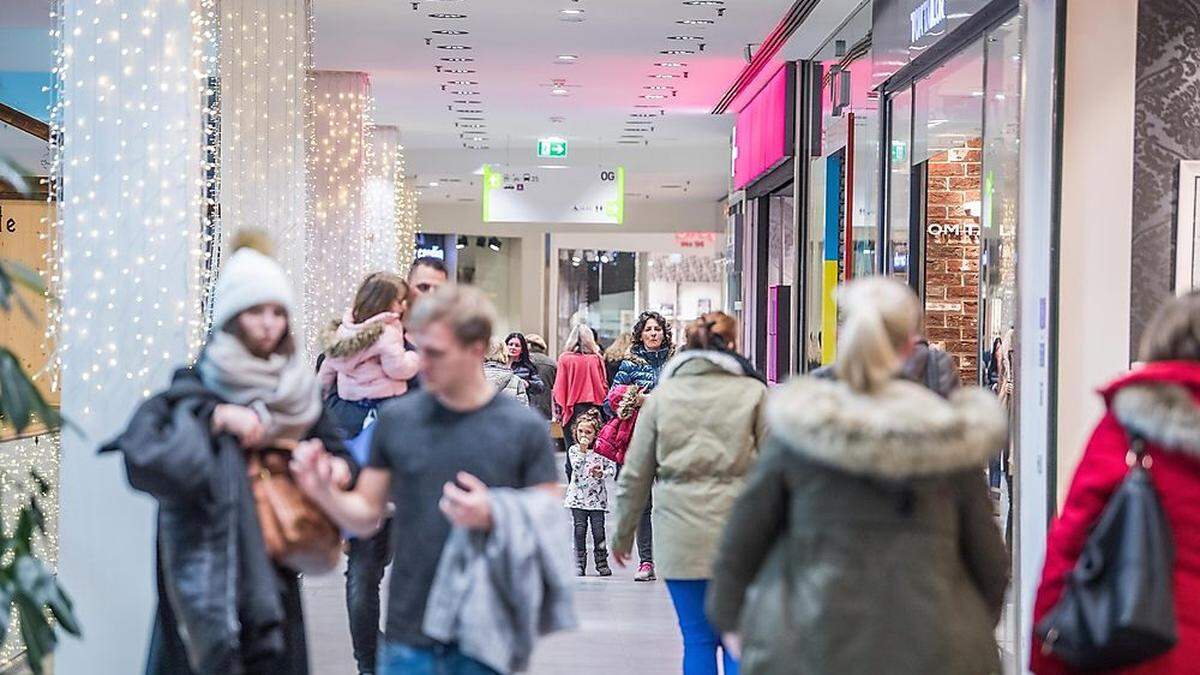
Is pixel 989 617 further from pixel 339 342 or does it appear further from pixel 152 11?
pixel 152 11

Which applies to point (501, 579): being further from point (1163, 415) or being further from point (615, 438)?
point (615, 438)

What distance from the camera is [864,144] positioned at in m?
11.2

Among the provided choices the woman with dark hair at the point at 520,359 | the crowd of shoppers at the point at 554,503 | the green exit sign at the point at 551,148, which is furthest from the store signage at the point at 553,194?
the crowd of shoppers at the point at 554,503

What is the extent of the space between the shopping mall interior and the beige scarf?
0.41 metres

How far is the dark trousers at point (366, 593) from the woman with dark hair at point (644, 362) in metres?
3.08

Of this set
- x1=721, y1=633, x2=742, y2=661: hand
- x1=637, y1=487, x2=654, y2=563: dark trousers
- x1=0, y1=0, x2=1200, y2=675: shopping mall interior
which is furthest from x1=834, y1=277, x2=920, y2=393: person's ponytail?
x1=637, y1=487, x2=654, y2=563: dark trousers

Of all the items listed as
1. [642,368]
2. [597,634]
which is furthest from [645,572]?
[597,634]

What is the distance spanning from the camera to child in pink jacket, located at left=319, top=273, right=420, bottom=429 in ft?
20.1

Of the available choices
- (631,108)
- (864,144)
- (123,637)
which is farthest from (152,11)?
(631,108)

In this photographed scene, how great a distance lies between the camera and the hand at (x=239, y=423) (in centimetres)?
369

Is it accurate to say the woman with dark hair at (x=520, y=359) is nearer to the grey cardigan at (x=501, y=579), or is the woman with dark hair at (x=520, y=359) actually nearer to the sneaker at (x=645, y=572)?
the sneaker at (x=645, y=572)

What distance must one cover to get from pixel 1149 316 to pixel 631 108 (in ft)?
45.5

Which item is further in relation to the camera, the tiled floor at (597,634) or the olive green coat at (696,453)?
the tiled floor at (597,634)

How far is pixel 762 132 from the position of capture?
54.4 feet
